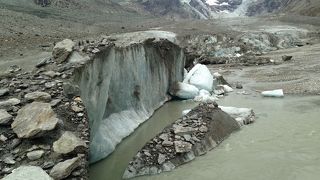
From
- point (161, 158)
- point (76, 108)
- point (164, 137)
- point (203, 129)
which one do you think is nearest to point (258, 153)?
point (203, 129)

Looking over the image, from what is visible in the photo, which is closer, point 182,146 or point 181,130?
point 182,146

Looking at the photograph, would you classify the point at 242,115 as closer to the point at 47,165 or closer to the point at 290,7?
the point at 47,165

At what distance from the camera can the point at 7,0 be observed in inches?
2549

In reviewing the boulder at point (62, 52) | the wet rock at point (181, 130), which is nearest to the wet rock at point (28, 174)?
the boulder at point (62, 52)

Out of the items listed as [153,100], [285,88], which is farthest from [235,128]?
[285,88]

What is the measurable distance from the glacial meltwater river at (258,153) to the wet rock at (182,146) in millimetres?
381

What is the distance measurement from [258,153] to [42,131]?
6.02 m

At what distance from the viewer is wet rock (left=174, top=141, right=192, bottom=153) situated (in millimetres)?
11070

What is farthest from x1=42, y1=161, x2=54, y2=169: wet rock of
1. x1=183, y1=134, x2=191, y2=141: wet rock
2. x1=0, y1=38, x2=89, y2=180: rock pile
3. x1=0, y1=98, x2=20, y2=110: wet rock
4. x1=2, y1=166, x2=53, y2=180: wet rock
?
x1=183, y1=134, x2=191, y2=141: wet rock

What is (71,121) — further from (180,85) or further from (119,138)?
(180,85)

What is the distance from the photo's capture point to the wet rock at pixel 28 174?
255 inches

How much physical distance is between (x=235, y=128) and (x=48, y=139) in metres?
7.60

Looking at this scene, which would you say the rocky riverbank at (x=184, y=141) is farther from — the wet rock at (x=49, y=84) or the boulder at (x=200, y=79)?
the boulder at (x=200, y=79)

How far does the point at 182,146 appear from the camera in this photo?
11.3 meters
